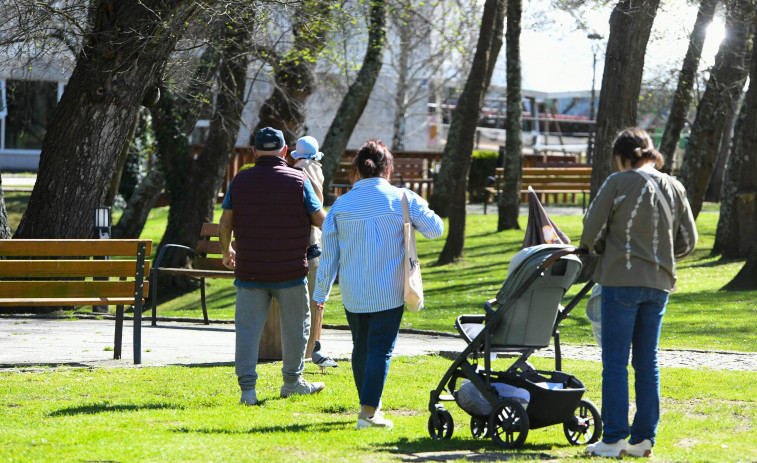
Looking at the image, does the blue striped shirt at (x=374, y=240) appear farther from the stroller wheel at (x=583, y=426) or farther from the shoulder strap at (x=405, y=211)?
the stroller wheel at (x=583, y=426)

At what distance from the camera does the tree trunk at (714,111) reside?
1955cm

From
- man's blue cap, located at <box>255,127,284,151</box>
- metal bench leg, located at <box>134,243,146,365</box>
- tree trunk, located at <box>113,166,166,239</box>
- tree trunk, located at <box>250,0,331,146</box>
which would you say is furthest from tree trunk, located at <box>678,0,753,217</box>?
man's blue cap, located at <box>255,127,284,151</box>

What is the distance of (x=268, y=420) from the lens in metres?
6.21

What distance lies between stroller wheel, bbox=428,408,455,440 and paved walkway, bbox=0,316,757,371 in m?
3.06

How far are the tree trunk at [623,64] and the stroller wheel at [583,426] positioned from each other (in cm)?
791

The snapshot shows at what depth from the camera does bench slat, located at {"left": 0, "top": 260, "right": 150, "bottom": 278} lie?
8320 mm

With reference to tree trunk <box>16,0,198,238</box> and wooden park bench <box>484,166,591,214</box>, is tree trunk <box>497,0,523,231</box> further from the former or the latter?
tree trunk <box>16,0,198,238</box>

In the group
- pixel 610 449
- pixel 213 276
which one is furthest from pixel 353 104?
pixel 610 449

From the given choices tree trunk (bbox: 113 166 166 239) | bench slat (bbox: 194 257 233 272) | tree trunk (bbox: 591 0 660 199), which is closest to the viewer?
bench slat (bbox: 194 257 233 272)

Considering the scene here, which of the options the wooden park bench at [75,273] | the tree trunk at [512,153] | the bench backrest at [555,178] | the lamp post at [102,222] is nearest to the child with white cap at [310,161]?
the wooden park bench at [75,273]

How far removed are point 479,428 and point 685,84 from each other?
15.2 m

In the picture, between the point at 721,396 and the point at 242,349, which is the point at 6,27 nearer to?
the point at 242,349

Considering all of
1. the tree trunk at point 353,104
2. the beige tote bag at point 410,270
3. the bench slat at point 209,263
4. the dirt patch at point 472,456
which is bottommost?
the dirt patch at point 472,456

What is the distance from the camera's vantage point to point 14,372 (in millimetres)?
7770
